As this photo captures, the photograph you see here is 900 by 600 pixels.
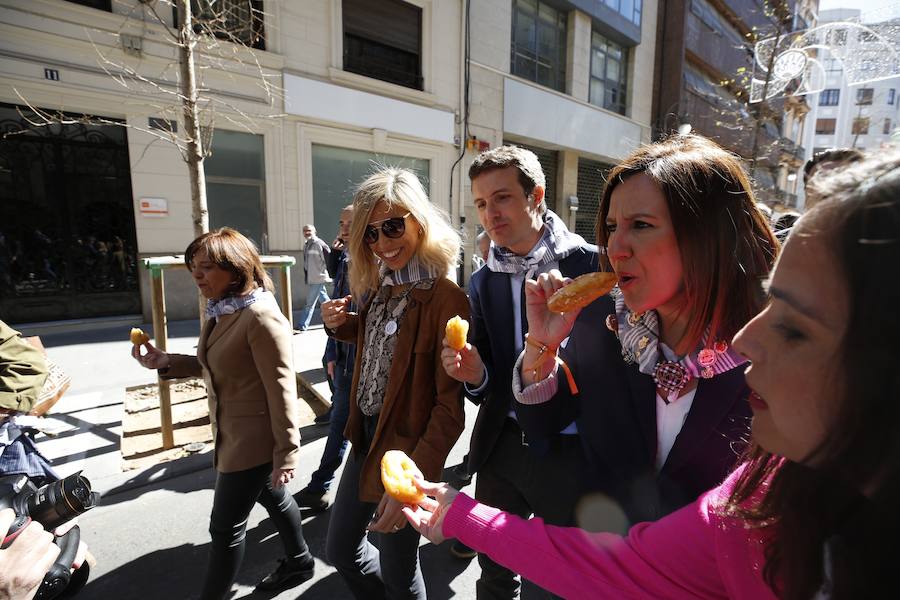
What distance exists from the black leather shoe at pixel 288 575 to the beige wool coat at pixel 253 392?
2.56ft

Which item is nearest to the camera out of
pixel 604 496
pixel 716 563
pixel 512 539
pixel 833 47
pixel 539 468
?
pixel 716 563

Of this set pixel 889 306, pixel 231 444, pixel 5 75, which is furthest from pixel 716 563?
pixel 5 75

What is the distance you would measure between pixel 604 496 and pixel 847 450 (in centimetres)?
109

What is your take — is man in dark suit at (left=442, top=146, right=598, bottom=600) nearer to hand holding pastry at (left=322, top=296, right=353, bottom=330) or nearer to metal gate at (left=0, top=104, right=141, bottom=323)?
hand holding pastry at (left=322, top=296, right=353, bottom=330)

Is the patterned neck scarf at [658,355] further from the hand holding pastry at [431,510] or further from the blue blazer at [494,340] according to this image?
the hand holding pastry at [431,510]

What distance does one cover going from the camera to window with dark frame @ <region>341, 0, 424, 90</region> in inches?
431

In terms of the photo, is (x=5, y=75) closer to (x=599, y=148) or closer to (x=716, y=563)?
(x=716, y=563)

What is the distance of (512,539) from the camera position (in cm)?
112

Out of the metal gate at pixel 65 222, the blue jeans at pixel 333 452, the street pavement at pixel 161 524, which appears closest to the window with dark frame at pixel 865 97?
the street pavement at pixel 161 524

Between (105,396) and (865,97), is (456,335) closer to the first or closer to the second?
(105,396)

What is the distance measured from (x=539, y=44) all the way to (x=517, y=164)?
49.9 feet

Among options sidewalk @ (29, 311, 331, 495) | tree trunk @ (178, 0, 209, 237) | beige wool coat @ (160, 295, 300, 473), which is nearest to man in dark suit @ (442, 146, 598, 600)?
beige wool coat @ (160, 295, 300, 473)

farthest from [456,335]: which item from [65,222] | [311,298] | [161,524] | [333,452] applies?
[65,222]

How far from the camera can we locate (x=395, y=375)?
1974 millimetres
